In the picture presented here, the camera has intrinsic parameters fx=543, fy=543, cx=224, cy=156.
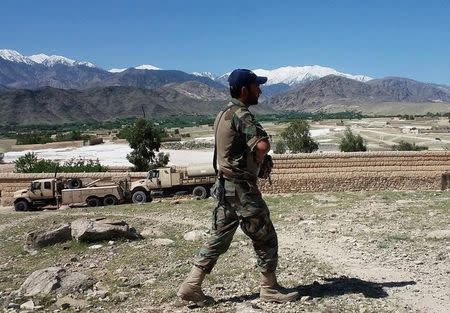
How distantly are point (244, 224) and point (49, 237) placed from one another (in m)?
5.67

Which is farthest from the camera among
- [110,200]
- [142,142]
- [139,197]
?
[142,142]

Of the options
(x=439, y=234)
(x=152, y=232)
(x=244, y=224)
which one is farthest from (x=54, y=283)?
(x=439, y=234)

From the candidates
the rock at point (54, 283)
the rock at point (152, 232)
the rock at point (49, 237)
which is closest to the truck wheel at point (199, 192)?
the rock at point (152, 232)

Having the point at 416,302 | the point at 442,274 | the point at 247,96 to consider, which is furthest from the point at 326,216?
the point at 247,96

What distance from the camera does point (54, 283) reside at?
21.2 feet

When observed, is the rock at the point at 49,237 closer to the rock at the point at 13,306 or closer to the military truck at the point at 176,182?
the rock at the point at 13,306

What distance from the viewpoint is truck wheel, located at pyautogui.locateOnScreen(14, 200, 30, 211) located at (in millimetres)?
20969

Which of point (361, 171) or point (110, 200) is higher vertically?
point (361, 171)

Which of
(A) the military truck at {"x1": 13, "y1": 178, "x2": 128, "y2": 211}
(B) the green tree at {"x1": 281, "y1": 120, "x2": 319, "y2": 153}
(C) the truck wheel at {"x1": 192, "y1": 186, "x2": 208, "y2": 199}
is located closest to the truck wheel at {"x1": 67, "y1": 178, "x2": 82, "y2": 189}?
(A) the military truck at {"x1": 13, "y1": 178, "x2": 128, "y2": 211}

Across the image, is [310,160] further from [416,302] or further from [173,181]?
[416,302]

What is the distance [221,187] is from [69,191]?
16.9 meters

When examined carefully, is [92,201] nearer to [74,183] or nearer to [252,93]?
[74,183]

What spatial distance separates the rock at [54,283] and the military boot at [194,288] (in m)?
1.63

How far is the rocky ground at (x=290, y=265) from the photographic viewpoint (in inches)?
224
